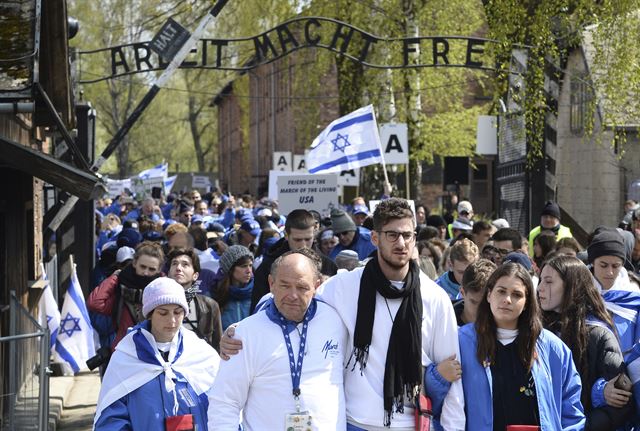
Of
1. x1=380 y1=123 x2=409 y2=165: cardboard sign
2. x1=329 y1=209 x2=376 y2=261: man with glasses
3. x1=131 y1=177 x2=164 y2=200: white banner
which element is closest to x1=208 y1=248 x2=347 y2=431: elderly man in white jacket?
x1=329 y1=209 x2=376 y2=261: man with glasses

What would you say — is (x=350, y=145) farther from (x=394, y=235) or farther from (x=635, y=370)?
(x=394, y=235)

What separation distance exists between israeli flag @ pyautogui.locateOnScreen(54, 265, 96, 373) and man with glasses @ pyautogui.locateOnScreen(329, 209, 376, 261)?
336 cm

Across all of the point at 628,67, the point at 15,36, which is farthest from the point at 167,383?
the point at 628,67

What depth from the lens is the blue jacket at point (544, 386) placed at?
5617mm

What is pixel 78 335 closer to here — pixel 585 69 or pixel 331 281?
pixel 331 281

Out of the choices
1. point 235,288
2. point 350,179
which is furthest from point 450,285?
point 350,179

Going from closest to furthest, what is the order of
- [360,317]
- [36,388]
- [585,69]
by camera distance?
[360,317] → [36,388] → [585,69]

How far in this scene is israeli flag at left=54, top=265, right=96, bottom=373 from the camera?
43.3 feet

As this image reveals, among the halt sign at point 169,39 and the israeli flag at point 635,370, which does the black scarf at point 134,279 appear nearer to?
the israeli flag at point 635,370

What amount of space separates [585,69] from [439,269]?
869 centimetres

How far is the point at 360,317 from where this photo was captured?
538cm

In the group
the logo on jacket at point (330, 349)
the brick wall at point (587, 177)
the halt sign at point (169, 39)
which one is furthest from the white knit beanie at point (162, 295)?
the brick wall at point (587, 177)

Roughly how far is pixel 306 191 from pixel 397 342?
31.9 ft

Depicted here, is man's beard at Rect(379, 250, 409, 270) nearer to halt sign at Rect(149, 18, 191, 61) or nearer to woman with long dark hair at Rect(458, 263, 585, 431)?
woman with long dark hair at Rect(458, 263, 585, 431)
